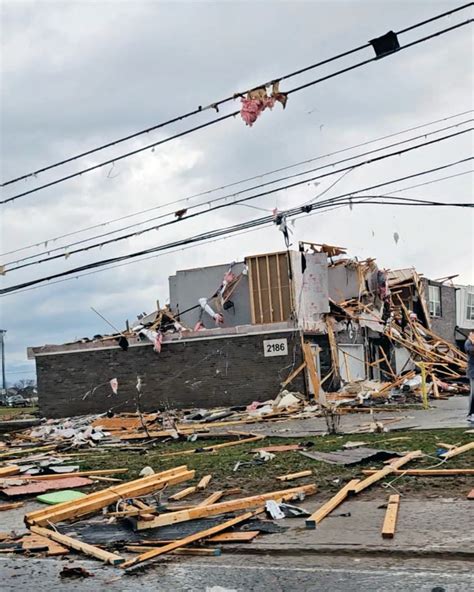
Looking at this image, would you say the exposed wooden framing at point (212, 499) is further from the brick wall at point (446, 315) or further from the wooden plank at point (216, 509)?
the brick wall at point (446, 315)

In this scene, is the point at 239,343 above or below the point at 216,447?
above

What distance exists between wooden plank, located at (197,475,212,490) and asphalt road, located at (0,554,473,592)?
332cm

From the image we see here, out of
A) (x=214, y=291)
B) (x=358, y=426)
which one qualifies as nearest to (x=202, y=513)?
(x=358, y=426)

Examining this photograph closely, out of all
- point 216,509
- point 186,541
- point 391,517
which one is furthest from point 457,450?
point 186,541

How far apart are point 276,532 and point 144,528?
4.31 feet

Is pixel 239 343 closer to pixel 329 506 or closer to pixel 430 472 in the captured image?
pixel 430 472

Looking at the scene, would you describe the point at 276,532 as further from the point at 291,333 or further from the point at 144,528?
the point at 291,333

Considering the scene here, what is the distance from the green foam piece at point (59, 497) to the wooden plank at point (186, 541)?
10.4 feet

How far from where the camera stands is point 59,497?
10.2m

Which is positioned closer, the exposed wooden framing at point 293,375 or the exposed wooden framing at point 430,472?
the exposed wooden framing at point 430,472

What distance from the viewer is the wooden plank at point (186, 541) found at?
646 cm

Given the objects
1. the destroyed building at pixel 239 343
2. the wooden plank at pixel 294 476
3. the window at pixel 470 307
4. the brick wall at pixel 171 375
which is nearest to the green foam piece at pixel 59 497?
the wooden plank at pixel 294 476

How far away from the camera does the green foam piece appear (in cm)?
994

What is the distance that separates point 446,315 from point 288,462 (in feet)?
113
